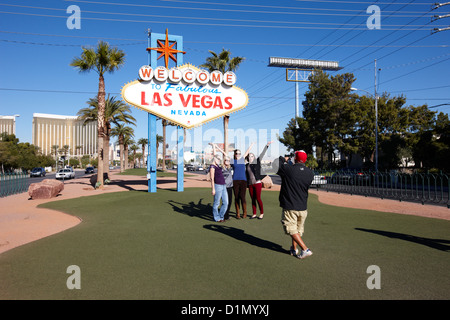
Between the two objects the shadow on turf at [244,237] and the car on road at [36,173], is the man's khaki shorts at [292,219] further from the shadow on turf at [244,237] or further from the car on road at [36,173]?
the car on road at [36,173]

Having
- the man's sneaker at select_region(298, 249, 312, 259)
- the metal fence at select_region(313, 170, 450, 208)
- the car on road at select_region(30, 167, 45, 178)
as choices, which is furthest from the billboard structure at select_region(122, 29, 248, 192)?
the car on road at select_region(30, 167, 45, 178)

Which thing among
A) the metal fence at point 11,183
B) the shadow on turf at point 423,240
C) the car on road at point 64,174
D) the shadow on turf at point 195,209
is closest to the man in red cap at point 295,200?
the shadow on turf at point 423,240

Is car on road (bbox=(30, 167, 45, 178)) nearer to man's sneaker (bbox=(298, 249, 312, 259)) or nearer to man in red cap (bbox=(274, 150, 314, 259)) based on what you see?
man in red cap (bbox=(274, 150, 314, 259))

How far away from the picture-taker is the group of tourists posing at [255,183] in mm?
5129

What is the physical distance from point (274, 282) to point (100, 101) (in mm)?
20955

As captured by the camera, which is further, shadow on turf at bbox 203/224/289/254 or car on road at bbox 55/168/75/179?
car on road at bbox 55/168/75/179

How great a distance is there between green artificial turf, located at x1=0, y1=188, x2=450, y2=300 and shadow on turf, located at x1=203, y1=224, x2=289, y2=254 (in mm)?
22

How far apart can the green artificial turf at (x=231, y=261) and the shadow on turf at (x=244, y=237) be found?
0.8 inches

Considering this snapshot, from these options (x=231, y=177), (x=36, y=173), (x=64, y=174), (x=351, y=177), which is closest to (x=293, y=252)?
(x=231, y=177)

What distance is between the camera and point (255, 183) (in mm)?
8641

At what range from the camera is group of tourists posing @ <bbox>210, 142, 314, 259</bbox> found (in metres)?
5.13

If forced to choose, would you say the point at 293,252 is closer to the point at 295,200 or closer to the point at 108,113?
the point at 295,200

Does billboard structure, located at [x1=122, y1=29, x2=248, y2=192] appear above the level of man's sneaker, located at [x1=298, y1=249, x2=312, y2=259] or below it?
above

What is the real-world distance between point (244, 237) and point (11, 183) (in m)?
20.9
